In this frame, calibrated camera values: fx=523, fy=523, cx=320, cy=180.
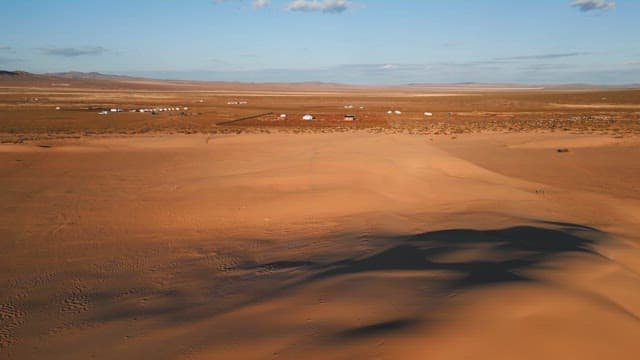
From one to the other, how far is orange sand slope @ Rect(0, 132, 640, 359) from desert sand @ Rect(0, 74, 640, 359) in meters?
0.04

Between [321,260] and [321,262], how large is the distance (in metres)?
0.13

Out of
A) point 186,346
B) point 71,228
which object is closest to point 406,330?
point 186,346

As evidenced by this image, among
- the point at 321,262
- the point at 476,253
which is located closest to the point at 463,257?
the point at 476,253

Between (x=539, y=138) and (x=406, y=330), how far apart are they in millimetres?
28582

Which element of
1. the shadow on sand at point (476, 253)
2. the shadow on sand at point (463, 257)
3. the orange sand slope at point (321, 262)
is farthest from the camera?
the shadow on sand at point (476, 253)

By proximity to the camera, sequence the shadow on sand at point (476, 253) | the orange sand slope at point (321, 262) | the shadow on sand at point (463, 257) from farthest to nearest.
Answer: the shadow on sand at point (476, 253)
the shadow on sand at point (463, 257)
the orange sand slope at point (321, 262)

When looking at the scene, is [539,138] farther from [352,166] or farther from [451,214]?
[451,214]

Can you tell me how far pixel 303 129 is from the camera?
3856 centimetres

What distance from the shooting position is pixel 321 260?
9195 millimetres

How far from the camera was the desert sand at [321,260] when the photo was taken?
5555 mm

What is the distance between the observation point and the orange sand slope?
555cm

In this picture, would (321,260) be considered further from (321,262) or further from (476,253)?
(476,253)

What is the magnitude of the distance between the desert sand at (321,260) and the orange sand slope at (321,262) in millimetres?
36

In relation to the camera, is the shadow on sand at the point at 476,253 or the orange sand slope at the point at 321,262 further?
the shadow on sand at the point at 476,253
